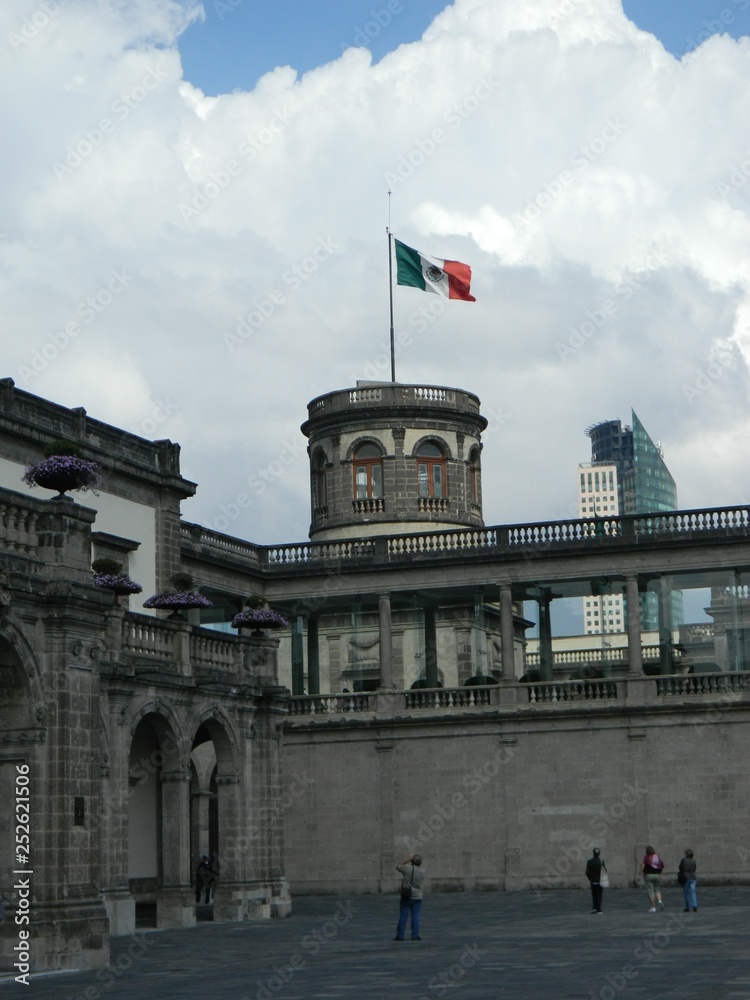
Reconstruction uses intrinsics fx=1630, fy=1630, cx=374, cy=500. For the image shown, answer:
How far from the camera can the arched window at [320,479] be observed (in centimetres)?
6028

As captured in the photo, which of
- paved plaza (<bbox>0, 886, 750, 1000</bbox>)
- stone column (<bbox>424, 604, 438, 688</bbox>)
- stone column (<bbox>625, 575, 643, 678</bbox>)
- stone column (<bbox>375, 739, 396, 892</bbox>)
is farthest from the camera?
stone column (<bbox>424, 604, 438, 688</bbox>)

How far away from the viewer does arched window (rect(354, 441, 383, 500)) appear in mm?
59062

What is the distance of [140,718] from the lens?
1291 inches

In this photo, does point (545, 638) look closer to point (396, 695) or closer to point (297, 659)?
point (396, 695)

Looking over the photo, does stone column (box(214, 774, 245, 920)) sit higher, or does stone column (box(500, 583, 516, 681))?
stone column (box(500, 583, 516, 681))

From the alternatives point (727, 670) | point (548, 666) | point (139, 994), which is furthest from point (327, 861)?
point (139, 994)

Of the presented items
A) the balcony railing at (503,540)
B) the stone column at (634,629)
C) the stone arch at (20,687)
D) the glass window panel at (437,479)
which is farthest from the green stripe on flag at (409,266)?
the stone arch at (20,687)

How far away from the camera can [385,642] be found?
51062mm

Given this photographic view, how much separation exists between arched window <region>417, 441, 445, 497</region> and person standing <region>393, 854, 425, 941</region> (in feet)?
102

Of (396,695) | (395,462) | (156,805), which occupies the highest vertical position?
(395,462)

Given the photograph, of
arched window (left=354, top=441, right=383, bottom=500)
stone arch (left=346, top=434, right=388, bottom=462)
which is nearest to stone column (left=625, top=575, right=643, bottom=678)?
arched window (left=354, top=441, right=383, bottom=500)

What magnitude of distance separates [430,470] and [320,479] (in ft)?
14.3

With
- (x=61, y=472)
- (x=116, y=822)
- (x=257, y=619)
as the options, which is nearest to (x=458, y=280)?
(x=257, y=619)

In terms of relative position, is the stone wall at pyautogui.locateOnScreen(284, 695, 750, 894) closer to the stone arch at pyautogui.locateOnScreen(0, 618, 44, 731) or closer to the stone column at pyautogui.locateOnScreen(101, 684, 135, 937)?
the stone column at pyautogui.locateOnScreen(101, 684, 135, 937)
